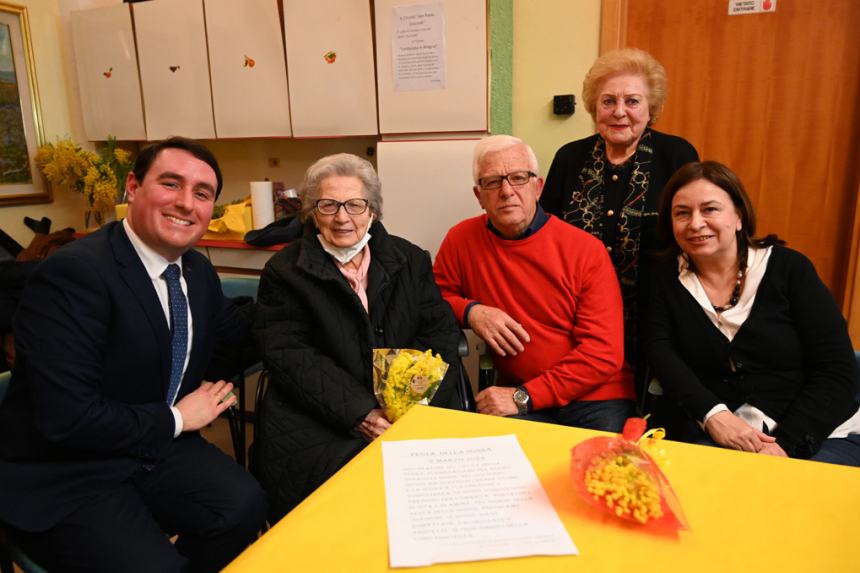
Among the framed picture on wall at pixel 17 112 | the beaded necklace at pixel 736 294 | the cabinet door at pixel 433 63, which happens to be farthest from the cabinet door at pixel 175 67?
the beaded necklace at pixel 736 294

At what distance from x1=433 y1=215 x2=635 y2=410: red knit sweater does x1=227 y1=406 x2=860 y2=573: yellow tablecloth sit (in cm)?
73

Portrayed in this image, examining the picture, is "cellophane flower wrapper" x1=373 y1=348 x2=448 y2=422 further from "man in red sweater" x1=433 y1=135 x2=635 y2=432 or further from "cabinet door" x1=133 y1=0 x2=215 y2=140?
"cabinet door" x1=133 y1=0 x2=215 y2=140

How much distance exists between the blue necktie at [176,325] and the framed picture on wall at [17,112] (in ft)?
9.42

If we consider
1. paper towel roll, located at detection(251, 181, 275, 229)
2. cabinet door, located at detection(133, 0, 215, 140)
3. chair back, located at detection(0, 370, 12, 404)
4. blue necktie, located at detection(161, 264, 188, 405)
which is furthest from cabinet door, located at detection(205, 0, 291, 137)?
chair back, located at detection(0, 370, 12, 404)

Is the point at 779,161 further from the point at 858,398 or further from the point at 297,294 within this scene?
the point at 297,294

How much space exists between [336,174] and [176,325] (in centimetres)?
65

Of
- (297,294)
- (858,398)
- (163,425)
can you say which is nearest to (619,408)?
(858,398)

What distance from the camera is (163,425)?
1347mm

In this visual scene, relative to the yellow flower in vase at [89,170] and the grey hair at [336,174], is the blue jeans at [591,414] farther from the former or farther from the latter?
the yellow flower in vase at [89,170]

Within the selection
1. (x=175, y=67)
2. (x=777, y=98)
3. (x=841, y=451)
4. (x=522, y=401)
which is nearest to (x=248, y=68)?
(x=175, y=67)

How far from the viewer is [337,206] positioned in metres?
1.69

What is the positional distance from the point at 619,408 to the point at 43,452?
1.57 m

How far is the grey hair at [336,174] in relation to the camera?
1730 millimetres

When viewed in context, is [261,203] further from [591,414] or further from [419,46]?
[591,414]
